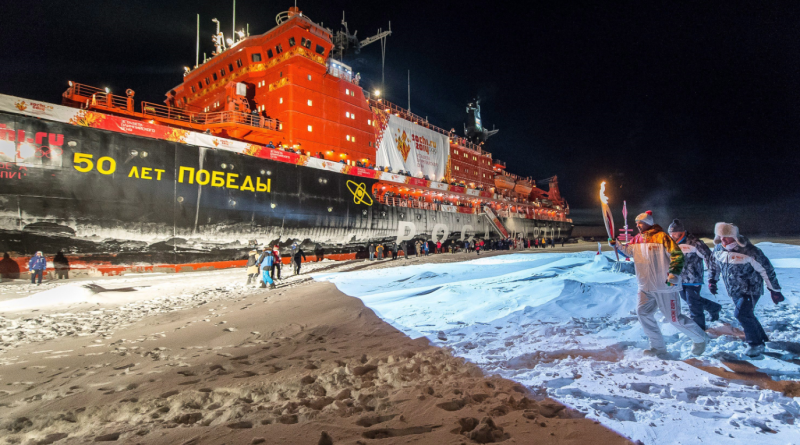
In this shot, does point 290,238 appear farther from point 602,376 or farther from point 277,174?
point 602,376

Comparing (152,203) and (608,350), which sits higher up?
(152,203)

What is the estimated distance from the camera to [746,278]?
361cm

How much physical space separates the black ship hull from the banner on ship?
6473mm

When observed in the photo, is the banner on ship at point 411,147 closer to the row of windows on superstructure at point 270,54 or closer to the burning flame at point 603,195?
the row of windows on superstructure at point 270,54

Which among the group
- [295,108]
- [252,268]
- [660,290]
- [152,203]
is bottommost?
[252,268]

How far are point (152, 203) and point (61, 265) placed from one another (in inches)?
125

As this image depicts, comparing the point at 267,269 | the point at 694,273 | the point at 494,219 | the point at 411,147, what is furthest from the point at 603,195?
the point at 494,219

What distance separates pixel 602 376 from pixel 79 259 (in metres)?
14.9

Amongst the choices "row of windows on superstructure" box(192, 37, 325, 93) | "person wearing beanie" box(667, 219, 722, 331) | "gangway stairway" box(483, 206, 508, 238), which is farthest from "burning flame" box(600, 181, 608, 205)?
"gangway stairway" box(483, 206, 508, 238)

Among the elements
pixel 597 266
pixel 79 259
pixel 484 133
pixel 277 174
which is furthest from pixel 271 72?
pixel 484 133

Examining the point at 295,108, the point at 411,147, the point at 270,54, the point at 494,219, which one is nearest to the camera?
the point at 295,108

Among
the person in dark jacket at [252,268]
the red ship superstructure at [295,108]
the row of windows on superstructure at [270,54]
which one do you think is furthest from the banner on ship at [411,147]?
the person in dark jacket at [252,268]

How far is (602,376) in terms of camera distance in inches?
116

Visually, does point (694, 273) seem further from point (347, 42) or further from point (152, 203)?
point (347, 42)
